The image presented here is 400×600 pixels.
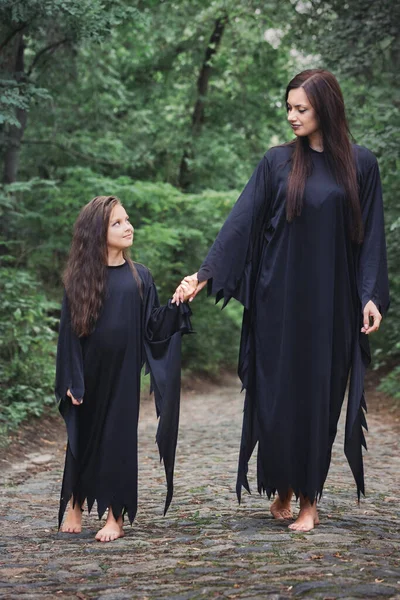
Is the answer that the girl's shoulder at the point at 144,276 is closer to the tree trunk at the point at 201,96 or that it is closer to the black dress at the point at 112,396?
the black dress at the point at 112,396

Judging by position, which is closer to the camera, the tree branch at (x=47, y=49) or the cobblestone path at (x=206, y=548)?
the cobblestone path at (x=206, y=548)

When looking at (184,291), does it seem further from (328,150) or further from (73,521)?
(73,521)

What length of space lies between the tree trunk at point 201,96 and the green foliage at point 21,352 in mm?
9172

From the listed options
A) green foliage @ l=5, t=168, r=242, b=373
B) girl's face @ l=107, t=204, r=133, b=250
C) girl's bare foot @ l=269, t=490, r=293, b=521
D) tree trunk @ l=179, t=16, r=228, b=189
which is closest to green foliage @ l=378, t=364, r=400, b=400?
green foliage @ l=5, t=168, r=242, b=373

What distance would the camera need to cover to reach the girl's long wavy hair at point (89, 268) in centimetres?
480

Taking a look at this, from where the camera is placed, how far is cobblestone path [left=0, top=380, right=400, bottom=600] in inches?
139

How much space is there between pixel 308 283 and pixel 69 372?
1.38 m

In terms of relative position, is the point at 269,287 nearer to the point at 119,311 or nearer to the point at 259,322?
the point at 259,322

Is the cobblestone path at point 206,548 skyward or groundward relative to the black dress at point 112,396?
groundward

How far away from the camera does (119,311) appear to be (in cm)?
486

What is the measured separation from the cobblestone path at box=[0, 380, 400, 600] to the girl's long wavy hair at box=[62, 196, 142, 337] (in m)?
1.20

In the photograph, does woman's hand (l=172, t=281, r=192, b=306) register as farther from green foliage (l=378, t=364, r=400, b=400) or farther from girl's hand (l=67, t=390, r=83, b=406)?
green foliage (l=378, t=364, r=400, b=400)

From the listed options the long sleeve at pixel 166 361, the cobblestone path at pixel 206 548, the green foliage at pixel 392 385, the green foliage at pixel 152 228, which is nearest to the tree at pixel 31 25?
the green foliage at pixel 152 228

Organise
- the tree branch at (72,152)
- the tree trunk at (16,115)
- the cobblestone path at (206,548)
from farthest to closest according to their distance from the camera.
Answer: the tree branch at (72,152), the tree trunk at (16,115), the cobblestone path at (206,548)
